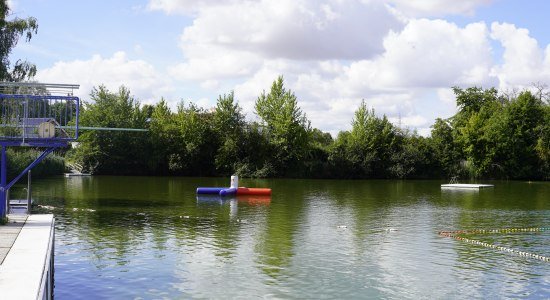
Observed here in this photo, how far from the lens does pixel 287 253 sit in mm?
18234

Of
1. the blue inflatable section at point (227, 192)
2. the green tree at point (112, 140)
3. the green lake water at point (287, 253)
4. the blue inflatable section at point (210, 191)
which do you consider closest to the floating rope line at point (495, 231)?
the green lake water at point (287, 253)

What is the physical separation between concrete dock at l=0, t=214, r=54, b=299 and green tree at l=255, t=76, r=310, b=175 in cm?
5730

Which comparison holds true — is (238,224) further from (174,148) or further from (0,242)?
(174,148)

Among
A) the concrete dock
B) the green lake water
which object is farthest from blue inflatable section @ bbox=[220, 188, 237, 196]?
the concrete dock

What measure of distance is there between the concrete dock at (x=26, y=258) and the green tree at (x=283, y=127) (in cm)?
5730

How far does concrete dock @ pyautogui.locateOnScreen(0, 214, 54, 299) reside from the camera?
28.8 ft

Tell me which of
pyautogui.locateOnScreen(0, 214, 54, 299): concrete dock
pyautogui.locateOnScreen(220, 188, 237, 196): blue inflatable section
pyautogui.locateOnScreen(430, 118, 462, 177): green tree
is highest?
pyautogui.locateOnScreen(430, 118, 462, 177): green tree

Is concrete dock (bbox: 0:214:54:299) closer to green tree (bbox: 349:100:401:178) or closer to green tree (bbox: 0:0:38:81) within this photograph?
green tree (bbox: 0:0:38:81)

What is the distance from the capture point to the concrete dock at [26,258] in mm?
8773

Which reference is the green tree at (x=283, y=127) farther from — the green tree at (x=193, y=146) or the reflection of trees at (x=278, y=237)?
the reflection of trees at (x=278, y=237)

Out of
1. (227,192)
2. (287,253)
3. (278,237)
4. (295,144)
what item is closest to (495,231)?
(278,237)

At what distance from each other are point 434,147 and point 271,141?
21485 millimetres

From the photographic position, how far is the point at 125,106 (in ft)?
239

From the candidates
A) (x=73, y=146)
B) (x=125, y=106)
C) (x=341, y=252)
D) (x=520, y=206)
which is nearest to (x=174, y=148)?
(x=125, y=106)
